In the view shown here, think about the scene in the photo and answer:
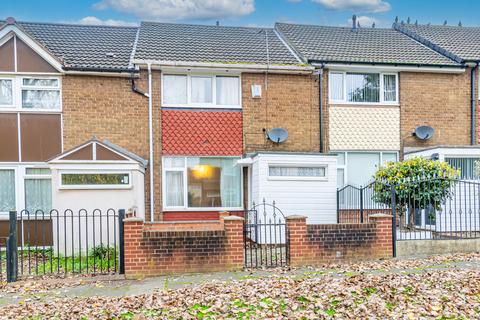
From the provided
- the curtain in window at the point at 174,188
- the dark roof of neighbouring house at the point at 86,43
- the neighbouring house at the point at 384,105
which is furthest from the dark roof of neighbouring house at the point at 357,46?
the dark roof of neighbouring house at the point at 86,43

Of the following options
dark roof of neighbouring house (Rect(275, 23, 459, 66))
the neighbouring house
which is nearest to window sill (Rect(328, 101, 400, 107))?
the neighbouring house

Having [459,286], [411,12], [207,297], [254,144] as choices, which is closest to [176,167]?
[254,144]

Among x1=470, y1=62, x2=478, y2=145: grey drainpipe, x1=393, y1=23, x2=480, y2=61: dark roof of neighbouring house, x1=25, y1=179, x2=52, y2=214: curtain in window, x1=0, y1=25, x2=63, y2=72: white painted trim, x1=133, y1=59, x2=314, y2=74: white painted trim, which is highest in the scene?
x1=393, y1=23, x2=480, y2=61: dark roof of neighbouring house

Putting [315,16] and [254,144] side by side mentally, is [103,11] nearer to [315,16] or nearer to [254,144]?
[315,16]

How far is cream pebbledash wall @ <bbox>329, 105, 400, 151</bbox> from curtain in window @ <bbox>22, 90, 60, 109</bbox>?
837 cm

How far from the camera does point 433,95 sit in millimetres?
14344

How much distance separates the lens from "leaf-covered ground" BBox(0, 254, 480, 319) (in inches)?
233

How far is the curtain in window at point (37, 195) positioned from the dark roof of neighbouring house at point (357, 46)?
8825 mm

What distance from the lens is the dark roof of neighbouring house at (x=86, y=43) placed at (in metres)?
13.1

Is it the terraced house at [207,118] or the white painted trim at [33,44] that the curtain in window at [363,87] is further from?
the white painted trim at [33,44]

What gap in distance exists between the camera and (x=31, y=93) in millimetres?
12711

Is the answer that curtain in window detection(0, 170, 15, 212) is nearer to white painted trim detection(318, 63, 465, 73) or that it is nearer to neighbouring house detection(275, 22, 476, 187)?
neighbouring house detection(275, 22, 476, 187)

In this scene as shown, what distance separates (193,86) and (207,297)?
326 inches

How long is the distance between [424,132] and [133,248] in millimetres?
10110
